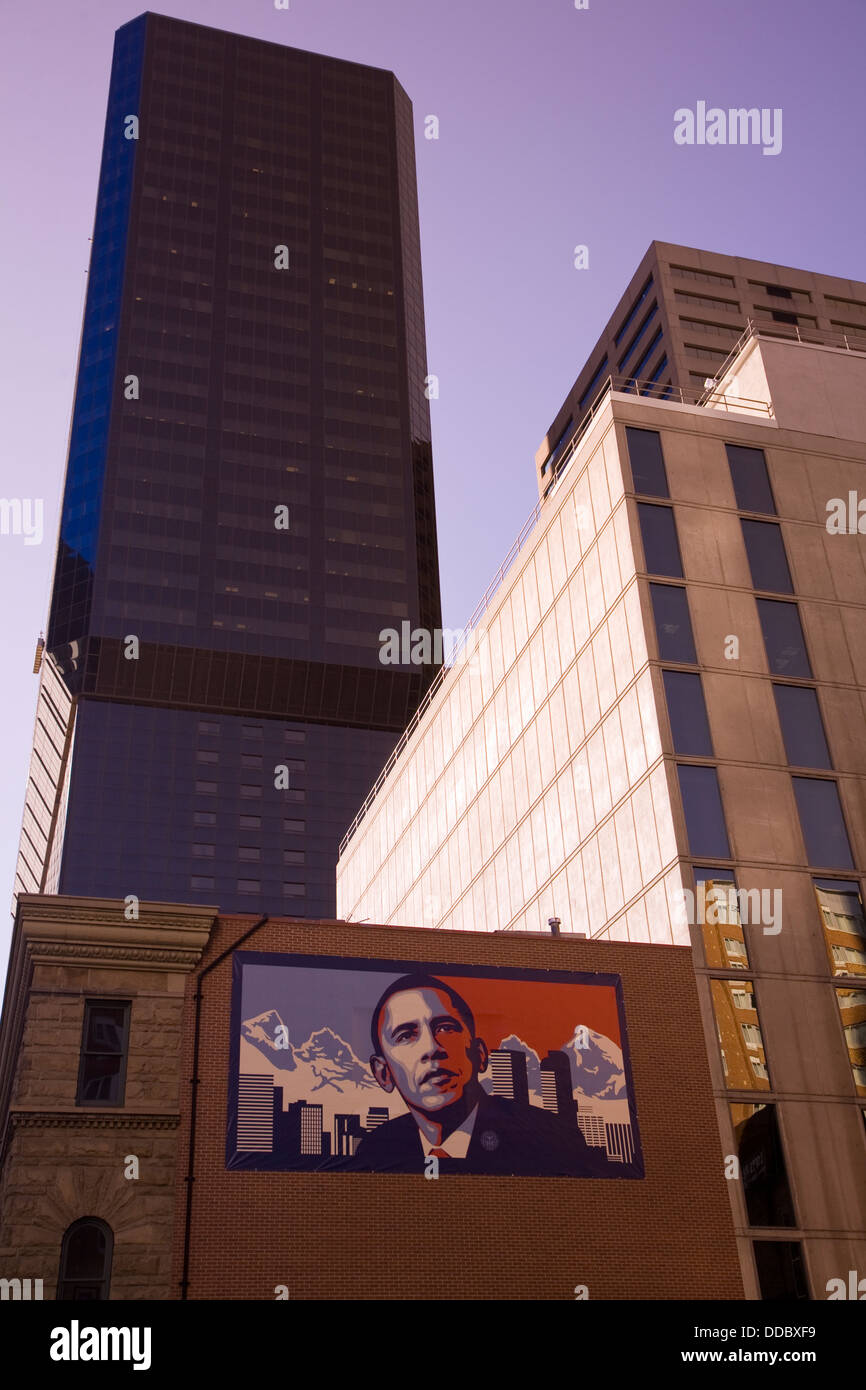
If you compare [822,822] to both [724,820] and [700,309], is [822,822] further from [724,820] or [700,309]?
[700,309]

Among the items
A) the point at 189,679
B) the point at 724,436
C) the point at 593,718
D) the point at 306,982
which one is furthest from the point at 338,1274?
the point at 189,679

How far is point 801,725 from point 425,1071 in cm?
1562

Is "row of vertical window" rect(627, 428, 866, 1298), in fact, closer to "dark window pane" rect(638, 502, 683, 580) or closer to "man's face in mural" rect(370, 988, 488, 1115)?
"dark window pane" rect(638, 502, 683, 580)

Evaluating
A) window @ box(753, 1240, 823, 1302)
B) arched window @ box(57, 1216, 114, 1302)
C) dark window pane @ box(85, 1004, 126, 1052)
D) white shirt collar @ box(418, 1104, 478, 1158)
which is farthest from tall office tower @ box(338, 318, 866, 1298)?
arched window @ box(57, 1216, 114, 1302)

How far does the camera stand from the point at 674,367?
341 ft

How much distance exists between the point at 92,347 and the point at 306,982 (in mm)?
139859

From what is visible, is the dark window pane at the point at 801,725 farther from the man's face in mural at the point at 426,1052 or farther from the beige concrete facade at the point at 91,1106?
the beige concrete facade at the point at 91,1106

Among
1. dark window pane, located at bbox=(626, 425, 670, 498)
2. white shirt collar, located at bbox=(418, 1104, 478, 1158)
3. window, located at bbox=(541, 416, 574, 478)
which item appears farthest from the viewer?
window, located at bbox=(541, 416, 574, 478)

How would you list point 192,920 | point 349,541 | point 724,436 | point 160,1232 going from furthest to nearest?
point 349,541 < point 724,436 < point 192,920 < point 160,1232

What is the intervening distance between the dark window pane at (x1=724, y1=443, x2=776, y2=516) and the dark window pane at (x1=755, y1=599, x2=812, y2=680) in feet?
11.8

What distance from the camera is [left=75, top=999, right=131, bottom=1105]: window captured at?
3006 centimetres

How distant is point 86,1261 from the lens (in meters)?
28.1

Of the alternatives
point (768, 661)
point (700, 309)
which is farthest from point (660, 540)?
point (700, 309)
